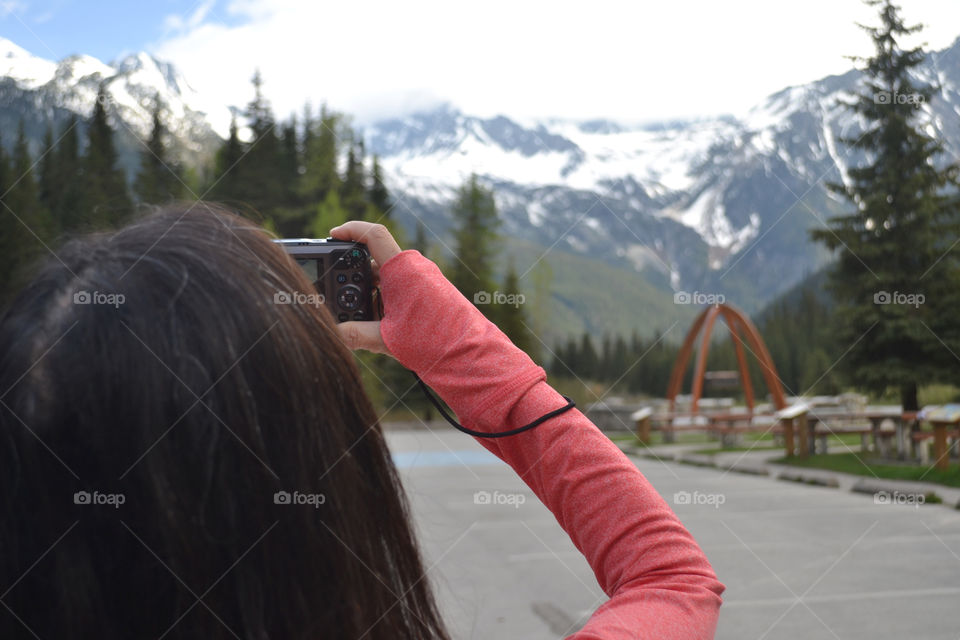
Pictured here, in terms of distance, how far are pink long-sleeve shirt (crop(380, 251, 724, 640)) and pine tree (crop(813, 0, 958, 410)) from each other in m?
17.2

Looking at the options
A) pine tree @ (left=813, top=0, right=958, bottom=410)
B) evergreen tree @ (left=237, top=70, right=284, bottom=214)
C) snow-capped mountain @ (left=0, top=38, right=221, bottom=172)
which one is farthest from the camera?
evergreen tree @ (left=237, top=70, right=284, bottom=214)

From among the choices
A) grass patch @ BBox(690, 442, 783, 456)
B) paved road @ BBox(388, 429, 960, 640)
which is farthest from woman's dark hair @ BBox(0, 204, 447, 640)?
grass patch @ BBox(690, 442, 783, 456)

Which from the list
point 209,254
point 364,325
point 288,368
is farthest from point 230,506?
point 364,325

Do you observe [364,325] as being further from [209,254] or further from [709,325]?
[709,325]

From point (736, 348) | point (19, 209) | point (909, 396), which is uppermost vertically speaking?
point (19, 209)

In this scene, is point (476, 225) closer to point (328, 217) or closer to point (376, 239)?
point (328, 217)

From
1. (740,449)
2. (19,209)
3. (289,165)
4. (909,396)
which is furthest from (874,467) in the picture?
(289,165)

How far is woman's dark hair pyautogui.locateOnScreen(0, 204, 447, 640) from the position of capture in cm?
76

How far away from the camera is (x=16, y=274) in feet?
3.31

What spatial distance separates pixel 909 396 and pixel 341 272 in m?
18.3

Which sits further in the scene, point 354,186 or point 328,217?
point 354,186

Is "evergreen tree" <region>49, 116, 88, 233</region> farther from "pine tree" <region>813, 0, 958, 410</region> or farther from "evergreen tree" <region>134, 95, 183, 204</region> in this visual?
"pine tree" <region>813, 0, 958, 410</region>

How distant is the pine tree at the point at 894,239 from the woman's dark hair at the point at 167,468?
17431 millimetres

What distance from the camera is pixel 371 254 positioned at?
1.23 m
